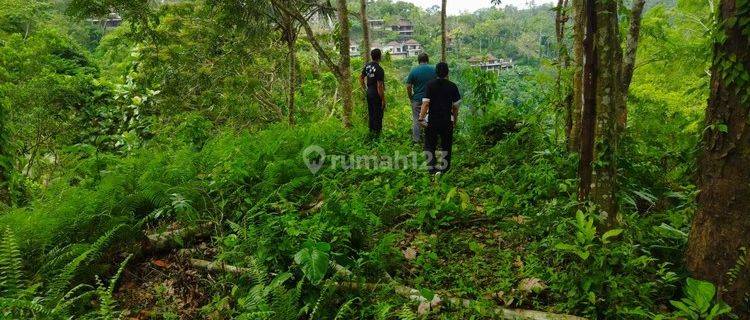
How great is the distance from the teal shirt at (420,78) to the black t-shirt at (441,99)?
170 cm

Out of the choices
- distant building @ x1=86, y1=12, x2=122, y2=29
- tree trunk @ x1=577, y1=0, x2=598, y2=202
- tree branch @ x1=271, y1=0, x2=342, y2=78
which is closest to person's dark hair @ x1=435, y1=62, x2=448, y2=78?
tree trunk @ x1=577, y1=0, x2=598, y2=202

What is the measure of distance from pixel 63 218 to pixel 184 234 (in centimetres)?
119

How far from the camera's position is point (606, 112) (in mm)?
3889

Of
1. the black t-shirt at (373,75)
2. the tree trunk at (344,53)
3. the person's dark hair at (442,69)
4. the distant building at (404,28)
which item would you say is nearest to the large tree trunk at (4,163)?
the black t-shirt at (373,75)

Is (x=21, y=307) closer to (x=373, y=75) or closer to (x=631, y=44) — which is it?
(x=373, y=75)

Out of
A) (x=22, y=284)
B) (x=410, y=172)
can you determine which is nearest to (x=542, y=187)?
(x=410, y=172)

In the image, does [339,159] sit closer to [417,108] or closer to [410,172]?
[410,172]

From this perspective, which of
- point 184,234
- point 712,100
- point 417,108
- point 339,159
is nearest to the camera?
point 712,100

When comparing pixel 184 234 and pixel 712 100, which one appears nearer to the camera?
pixel 712 100

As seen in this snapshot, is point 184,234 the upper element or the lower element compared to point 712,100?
lower

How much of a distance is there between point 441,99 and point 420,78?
6.13 ft

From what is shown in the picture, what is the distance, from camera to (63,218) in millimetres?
4707

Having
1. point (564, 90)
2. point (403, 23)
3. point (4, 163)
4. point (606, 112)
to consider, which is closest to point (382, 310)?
point (606, 112)

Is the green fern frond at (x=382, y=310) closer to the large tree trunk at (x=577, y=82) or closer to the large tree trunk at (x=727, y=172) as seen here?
the large tree trunk at (x=727, y=172)
